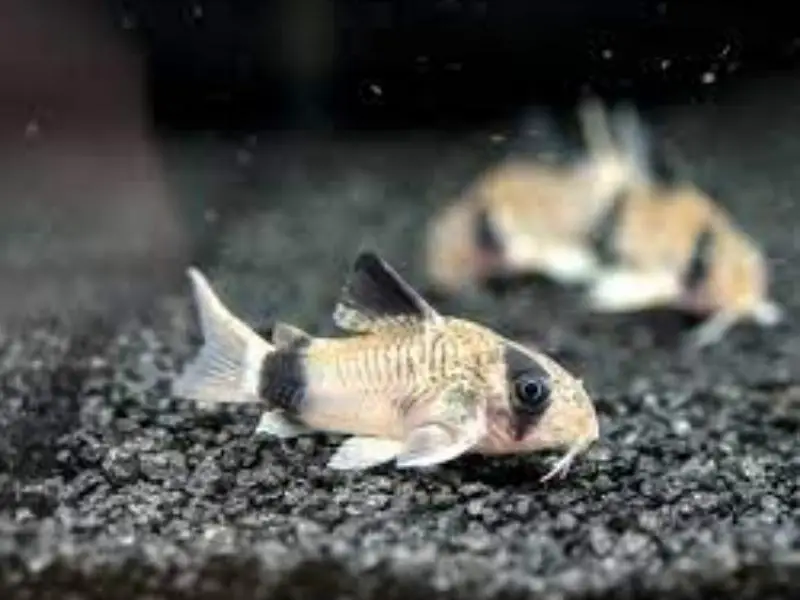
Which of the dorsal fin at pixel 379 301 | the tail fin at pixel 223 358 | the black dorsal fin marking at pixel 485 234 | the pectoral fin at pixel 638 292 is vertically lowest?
the tail fin at pixel 223 358

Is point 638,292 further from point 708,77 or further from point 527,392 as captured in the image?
point 527,392

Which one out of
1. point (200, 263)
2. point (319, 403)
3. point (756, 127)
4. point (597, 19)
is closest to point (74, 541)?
point (319, 403)

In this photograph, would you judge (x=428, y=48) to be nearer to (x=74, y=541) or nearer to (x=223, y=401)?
(x=223, y=401)

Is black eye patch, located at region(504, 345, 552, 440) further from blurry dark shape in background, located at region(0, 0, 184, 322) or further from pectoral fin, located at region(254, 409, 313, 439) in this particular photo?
blurry dark shape in background, located at region(0, 0, 184, 322)

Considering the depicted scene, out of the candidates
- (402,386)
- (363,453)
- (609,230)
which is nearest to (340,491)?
(363,453)

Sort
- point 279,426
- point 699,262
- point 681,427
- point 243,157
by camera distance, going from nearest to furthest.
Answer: point 279,426 → point 681,427 → point 243,157 → point 699,262

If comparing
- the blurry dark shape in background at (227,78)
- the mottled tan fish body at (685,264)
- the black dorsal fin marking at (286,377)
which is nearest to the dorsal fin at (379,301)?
the black dorsal fin marking at (286,377)

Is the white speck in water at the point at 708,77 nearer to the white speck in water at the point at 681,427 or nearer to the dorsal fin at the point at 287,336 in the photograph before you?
the white speck in water at the point at 681,427

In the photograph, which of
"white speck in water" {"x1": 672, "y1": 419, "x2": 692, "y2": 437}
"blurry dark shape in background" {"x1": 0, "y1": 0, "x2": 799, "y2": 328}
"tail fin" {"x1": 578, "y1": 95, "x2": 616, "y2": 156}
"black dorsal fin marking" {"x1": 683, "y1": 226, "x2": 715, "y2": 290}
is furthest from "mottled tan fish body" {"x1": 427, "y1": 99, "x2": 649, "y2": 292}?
"white speck in water" {"x1": 672, "y1": 419, "x2": 692, "y2": 437}
